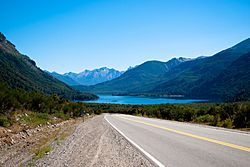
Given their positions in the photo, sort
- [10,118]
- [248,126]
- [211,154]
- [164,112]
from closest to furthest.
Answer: [211,154]
[248,126]
[10,118]
[164,112]

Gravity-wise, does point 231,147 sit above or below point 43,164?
above

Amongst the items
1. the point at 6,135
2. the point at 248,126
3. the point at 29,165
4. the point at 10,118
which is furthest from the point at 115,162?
the point at 10,118

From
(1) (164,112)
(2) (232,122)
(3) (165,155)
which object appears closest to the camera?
(3) (165,155)

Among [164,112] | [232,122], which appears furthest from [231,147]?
[164,112]

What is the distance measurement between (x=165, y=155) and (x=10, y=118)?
2401 cm

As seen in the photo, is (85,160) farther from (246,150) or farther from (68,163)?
(246,150)

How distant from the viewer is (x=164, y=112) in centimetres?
4469

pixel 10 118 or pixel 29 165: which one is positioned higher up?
pixel 10 118

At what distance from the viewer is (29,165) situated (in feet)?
33.4

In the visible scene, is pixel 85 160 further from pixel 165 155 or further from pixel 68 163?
pixel 165 155

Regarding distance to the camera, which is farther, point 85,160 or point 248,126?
point 248,126

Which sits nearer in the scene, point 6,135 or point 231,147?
point 231,147

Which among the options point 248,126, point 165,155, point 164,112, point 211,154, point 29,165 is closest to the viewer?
point 211,154

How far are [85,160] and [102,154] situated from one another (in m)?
0.96
